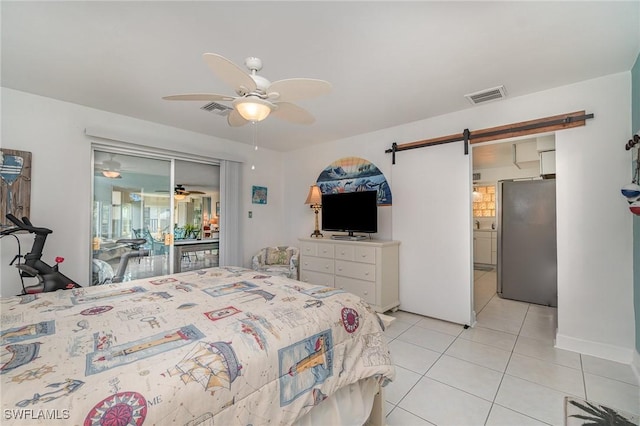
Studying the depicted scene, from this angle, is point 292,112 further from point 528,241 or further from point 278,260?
point 528,241

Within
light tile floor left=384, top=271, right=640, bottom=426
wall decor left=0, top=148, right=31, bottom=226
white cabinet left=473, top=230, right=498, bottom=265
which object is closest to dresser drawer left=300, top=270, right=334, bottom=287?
light tile floor left=384, top=271, right=640, bottom=426

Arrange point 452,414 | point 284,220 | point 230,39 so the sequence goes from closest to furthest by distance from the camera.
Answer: point 452,414
point 230,39
point 284,220

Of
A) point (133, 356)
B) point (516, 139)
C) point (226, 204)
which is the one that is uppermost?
point (516, 139)

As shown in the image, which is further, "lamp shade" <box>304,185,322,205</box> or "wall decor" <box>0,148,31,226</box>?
"lamp shade" <box>304,185,322,205</box>

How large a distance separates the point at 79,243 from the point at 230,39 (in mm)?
2800

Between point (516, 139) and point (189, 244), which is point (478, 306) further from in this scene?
point (189, 244)

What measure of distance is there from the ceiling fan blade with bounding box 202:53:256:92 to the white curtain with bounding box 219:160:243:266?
Answer: 278cm

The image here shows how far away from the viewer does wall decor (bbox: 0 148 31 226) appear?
2662mm

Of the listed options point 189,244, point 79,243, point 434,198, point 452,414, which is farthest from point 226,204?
point 452,414

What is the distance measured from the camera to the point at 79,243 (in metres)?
3.09

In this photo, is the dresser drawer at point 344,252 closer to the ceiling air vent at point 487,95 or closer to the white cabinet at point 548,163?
the ceiling air vent at point 487,95

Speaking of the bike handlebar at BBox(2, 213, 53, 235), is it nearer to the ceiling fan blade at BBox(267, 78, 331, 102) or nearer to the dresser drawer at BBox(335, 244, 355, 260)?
the ceiling fan blade at BBox(267, 78, 331, 102)

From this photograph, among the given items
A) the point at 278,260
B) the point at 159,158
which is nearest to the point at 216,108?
the point at 159,158

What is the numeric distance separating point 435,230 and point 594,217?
55.6 inches
